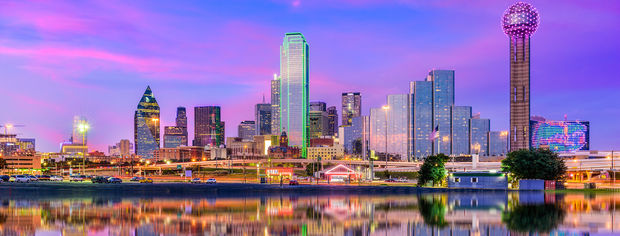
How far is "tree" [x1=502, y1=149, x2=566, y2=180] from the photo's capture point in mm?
86188

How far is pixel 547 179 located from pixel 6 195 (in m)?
72.0

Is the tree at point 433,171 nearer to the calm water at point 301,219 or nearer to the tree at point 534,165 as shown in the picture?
the tree at point 534,165

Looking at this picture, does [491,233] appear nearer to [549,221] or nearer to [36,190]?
[549,221]

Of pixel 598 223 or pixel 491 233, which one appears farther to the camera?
pixel 598 223

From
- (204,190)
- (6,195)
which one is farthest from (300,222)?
(6,195)

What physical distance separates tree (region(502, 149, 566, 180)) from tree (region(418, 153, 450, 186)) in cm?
1049

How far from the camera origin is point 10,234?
30328 mm

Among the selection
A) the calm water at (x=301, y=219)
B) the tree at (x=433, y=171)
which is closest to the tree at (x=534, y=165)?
the tree at (x=433, y=171)

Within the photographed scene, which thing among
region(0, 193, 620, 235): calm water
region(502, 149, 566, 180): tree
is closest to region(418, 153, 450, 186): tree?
region(502, 149, 566, 180): tree

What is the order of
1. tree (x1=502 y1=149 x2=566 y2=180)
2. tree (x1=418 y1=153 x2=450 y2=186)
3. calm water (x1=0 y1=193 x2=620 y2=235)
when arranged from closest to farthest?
calm water (x1=0 y1=193 x2=620 y2=235)
tree (x1=502 y1=149 x2=566 y2=180)
tree (x1=418 y1=153 x2=450 y2=186)

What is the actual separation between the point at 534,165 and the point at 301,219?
59.0 meters

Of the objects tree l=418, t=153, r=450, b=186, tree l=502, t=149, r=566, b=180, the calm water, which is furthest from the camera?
tree l=418, t=153, r=450, b=186

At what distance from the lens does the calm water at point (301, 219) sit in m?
32.2

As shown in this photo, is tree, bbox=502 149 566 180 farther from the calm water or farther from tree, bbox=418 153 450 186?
the calm water
